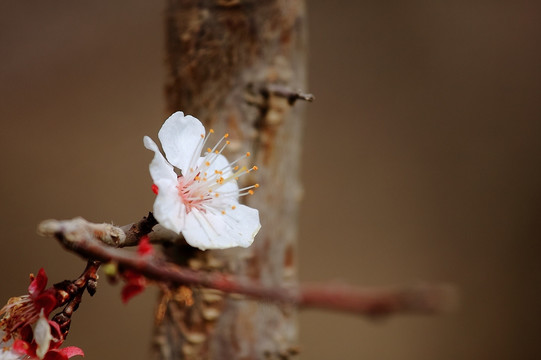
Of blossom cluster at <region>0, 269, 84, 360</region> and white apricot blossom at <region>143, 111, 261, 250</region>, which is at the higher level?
white apricot blossom at <region>143, 111, 261, 250</region>

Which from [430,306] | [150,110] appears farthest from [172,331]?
[150,110]

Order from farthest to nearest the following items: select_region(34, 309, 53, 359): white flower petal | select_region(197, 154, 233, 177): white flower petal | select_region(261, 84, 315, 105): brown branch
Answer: select_region(261, 84, 315, 105): brown branch → select_region(197, 154, 233, 177): white flower petal → select_region(34, 309, 53, 359): white flower petal

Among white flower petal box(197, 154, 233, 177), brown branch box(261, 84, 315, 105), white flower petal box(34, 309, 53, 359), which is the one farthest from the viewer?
brown branch box(261, 84, 315, 105)

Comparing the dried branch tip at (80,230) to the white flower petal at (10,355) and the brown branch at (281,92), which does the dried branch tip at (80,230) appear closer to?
the white flower petal at (10,355)

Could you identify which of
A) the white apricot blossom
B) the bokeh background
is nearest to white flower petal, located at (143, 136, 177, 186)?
the white apricot blossom

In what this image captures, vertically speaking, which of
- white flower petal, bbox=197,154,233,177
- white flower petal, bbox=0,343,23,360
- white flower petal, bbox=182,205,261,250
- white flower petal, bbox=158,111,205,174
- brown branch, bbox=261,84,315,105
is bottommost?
white flower petal, bbox=0,343,23,360

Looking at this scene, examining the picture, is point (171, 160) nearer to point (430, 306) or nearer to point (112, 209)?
point (430, 306)

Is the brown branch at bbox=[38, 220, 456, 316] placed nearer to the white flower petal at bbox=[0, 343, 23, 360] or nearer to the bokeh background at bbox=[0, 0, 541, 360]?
the white flower petal at bbox=[0, 343, 23, 360]
